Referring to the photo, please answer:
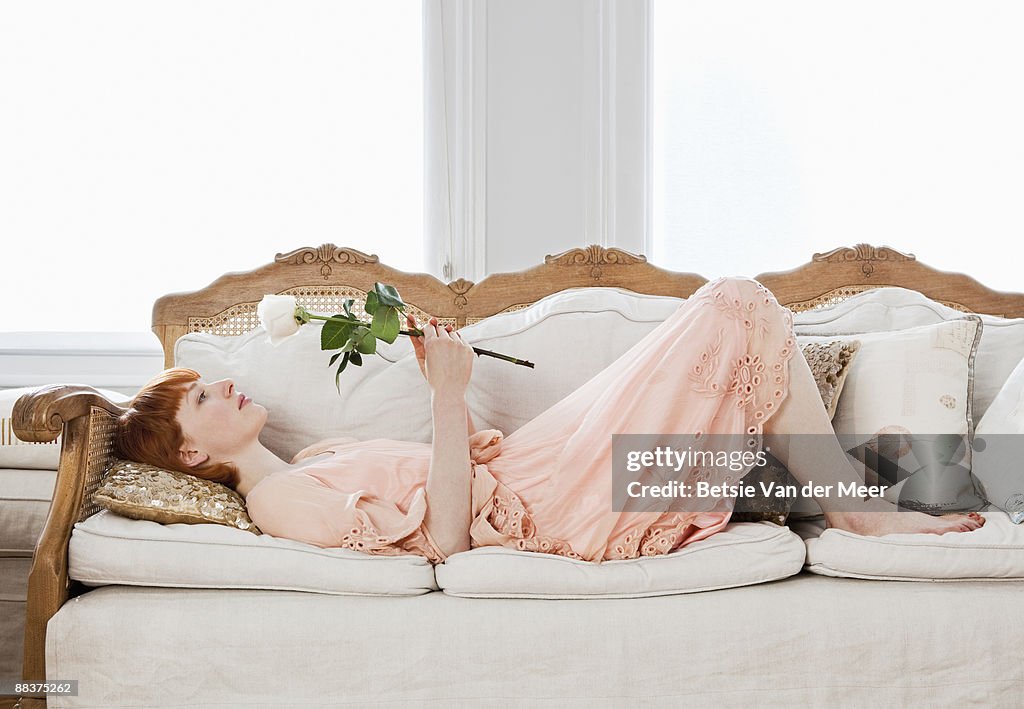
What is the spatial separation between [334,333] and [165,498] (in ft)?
1.40

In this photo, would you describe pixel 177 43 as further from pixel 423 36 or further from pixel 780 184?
pixel 780 184

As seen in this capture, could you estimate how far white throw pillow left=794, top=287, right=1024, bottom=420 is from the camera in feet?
5.90

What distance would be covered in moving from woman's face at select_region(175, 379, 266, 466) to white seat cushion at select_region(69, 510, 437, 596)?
218mm

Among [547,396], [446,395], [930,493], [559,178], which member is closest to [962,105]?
[559,178]

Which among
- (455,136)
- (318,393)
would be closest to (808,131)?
(455,136)

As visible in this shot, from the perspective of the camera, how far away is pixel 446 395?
1.47 meters

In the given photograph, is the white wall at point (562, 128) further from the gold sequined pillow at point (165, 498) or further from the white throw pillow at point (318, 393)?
the gold sequined pillow at point (165, 498)

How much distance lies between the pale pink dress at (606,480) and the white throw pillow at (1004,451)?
51 centimetres

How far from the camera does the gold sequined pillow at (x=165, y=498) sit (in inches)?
55.2

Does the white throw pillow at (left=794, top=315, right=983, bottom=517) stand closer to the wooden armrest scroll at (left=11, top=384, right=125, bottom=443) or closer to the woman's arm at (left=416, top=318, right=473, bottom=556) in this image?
the woman's arm at (left=416, top=318, right=473, bottom=556)

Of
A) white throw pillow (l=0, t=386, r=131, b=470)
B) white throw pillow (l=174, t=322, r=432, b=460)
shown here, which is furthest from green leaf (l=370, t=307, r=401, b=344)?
white throw pillow (l=0, t=386, r=131, b=470)

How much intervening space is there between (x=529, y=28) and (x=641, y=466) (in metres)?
1.77

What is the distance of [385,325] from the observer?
57.7 inches

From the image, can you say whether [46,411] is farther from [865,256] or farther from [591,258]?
[865,256]
